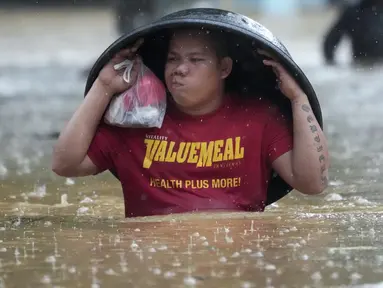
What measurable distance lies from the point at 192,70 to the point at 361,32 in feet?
33.1

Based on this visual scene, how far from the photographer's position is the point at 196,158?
4.30m

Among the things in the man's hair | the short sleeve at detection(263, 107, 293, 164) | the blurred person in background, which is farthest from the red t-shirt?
the blurred person in background

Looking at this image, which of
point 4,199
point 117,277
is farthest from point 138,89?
point 117,277

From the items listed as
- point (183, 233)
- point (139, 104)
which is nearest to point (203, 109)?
point (139, 104)

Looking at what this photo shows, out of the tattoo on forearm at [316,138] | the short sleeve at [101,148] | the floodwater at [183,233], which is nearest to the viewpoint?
the floodwater at [183,233]

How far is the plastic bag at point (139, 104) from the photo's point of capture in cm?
427

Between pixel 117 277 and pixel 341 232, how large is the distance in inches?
42.7

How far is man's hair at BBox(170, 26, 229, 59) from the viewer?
434 centimetres

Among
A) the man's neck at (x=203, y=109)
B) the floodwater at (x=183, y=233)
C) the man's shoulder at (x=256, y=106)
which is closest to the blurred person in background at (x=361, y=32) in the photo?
the floodwater at (x=183, y=233)

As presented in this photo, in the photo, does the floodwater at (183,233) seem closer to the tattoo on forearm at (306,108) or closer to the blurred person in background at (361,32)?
the tattoo on forearm at (306,108)

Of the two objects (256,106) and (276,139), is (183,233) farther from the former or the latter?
(256,106)

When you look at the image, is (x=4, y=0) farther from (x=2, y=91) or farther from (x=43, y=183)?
(x=43, y=183)

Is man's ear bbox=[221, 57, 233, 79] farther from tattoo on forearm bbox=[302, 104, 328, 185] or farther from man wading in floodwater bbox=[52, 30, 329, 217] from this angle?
tattoo on forearm bbox=[302, 104, 328, 185]

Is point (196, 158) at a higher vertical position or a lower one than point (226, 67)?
lower
